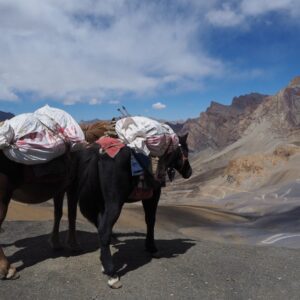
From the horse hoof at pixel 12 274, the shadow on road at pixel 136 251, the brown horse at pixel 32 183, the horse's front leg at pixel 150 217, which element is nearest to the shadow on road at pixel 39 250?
the horse hoof at pixel 12 274

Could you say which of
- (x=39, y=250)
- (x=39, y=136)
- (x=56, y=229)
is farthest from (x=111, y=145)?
(x=39, y=250)

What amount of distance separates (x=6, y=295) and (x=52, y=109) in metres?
2.23

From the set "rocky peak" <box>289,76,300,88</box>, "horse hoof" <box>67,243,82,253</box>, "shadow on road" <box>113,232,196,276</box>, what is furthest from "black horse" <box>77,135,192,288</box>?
"rocky peak" <box>289,76,300,88</box>

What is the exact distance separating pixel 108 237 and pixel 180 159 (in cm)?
154

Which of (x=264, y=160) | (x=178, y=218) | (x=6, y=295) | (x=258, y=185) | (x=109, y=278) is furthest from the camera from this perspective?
(x=264, y=160)

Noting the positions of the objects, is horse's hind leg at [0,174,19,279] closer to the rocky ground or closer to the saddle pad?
the rocky ground

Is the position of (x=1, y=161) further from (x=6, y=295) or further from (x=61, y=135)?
(x=6, y=295)

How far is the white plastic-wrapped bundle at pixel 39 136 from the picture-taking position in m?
5.20

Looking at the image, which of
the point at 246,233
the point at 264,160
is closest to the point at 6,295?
the point at 246,233

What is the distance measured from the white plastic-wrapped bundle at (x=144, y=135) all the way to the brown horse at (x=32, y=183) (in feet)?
2.42

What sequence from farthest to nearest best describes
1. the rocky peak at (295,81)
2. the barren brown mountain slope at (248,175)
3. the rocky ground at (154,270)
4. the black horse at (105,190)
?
the rocky peak at (295,81) < the barren brown mountain slope at (248,175) < the black horse at (105,190) < the rocky ground at (154,270)

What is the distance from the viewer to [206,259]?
616 centimetres

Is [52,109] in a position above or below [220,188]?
above

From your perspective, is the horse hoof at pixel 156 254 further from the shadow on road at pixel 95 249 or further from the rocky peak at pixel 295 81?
the rocky peak at pixel 295 81
